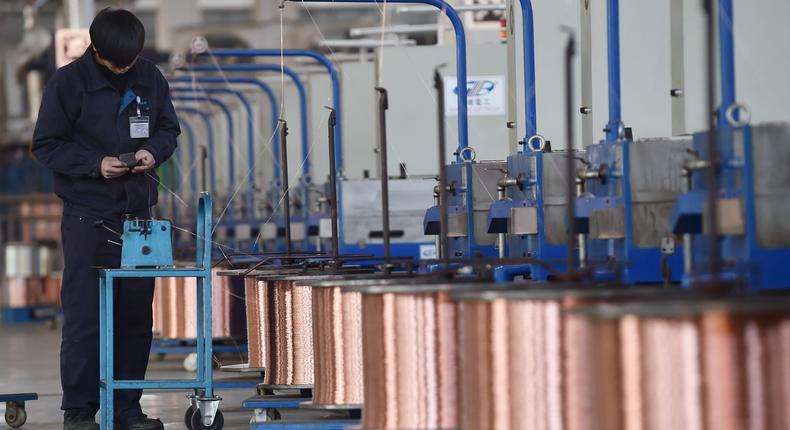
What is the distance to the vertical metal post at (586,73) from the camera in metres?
7.82

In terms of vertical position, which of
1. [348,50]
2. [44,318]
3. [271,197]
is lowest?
[44,318]

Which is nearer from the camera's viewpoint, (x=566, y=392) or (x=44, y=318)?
(x=566, y=392)

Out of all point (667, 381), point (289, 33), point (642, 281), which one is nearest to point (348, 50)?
point (289, 33)

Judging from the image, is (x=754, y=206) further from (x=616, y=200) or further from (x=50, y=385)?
(x=50, y=385)

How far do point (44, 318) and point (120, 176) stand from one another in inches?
602

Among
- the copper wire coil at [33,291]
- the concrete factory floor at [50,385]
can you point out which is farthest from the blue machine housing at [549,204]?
the copper wire coil at [33,291]

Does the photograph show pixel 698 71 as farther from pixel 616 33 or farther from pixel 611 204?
pixel 611 204

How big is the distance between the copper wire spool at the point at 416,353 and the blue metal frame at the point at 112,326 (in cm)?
178

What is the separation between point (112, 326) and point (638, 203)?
2570 millimetres

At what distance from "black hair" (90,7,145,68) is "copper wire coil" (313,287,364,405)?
1783mm

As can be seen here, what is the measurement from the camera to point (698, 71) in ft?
23.0

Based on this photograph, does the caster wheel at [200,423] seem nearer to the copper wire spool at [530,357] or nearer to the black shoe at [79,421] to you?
the black shoe at [79,421]

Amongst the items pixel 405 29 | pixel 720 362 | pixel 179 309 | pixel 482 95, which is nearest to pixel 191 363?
pixel 179 309

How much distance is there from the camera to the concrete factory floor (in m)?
8.90
